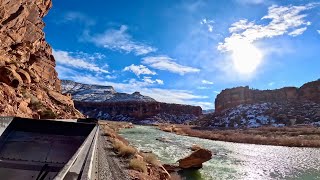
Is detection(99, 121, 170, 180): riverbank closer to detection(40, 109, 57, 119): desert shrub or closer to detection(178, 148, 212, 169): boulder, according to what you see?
detection(178, 148, 212, 169): boulder

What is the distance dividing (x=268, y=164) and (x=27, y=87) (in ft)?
103

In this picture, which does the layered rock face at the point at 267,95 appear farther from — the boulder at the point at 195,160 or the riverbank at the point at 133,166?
the riverbank at the point at 133,166

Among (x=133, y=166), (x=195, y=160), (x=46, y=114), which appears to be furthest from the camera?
(x=46, y=114)

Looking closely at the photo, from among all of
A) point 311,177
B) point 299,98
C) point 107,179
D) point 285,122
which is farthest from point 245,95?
point 107,179

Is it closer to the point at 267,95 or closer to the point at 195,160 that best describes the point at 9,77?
the point at 195,160

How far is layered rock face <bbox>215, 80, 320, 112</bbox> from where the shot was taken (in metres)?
128

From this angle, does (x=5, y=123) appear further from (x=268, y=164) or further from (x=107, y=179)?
(x=268, y=164)

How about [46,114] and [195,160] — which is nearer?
[195,160]

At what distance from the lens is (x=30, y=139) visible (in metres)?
12.7

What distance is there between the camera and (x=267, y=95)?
477 feet

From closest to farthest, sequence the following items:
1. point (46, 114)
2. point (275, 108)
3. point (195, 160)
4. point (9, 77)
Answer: point (195, 160)
point (9, 77)
point (46, 114)
point (275, 108)

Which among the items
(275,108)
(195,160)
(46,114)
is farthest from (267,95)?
(195,160)

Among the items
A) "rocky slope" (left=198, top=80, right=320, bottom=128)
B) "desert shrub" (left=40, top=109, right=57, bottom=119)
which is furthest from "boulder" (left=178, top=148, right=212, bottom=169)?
"rocky slope" (left=198, top=80, right=320, bottom=128)

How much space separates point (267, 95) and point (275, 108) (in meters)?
28.6
